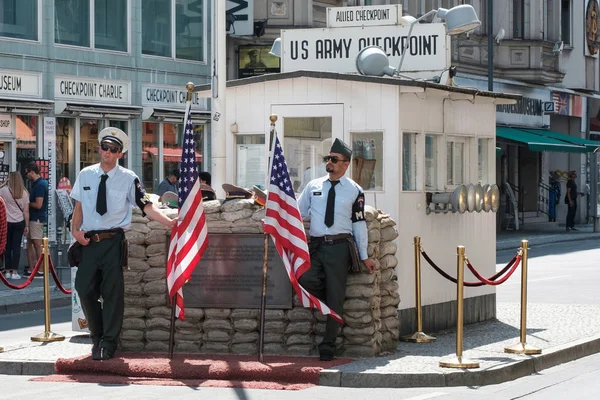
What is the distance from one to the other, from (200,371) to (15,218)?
11014 mm

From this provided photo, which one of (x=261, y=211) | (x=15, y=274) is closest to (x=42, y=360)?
(x=261, y=211)

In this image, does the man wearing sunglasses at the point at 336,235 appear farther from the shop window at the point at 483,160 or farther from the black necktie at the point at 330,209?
the shop window at the point at 483,160

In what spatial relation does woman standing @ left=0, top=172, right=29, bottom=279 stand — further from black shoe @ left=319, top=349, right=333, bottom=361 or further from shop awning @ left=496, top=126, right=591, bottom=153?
shop awning @ left=496, top=126, right=591, bottom=153

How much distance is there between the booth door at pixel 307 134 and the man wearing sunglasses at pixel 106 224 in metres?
2.14

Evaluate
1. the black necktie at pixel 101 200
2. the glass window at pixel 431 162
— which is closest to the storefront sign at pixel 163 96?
the glass window at pixel 431 162

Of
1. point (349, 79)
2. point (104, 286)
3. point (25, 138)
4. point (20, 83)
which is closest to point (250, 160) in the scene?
point (349, 79)

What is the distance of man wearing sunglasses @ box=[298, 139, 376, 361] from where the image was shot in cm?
1145

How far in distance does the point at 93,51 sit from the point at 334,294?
17499mm

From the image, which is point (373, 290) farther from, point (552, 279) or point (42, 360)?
point (552, 279)

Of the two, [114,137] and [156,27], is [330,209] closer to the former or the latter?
[114,137]

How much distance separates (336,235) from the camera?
37.7 ft

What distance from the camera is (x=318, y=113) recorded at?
13.0m

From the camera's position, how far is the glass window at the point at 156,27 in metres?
29.5

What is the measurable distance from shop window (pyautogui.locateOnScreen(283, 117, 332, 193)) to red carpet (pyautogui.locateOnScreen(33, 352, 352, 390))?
8.15 feet
